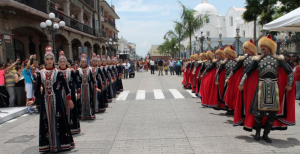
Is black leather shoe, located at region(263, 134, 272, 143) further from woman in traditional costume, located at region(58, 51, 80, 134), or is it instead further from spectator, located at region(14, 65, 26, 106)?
spectator, located at region(14, 65, 26, 106)

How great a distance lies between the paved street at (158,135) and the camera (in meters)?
4.90

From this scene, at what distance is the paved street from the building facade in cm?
621

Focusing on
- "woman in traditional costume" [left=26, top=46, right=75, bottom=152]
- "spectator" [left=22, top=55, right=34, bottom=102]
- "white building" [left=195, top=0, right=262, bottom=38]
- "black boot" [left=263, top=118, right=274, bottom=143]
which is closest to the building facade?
"spectator" [left=22, top=55, right=34, bottom=102]

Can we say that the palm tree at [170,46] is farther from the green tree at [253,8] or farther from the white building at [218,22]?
the green tree at [253,8]

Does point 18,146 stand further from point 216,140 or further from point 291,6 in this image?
point 291,6

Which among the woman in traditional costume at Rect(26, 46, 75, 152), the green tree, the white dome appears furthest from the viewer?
the white dome

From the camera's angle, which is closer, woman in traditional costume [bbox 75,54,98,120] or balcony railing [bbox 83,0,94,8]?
woman in traditional costume [bbox 75,54,98,120]

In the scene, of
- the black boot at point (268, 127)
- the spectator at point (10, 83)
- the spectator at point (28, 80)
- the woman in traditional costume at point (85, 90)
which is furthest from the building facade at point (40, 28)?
the black boot at point (268, 127)

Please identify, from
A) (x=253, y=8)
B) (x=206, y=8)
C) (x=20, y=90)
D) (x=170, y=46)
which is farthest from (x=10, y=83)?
(x=206, y=8)

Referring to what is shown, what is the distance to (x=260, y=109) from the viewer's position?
5.05m

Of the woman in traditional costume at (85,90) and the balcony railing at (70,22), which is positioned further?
the balcony railing at (70,22)

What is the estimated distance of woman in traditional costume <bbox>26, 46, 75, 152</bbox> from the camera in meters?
4.82

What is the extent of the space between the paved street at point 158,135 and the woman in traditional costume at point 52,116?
414 mm

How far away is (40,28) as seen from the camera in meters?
16.6
